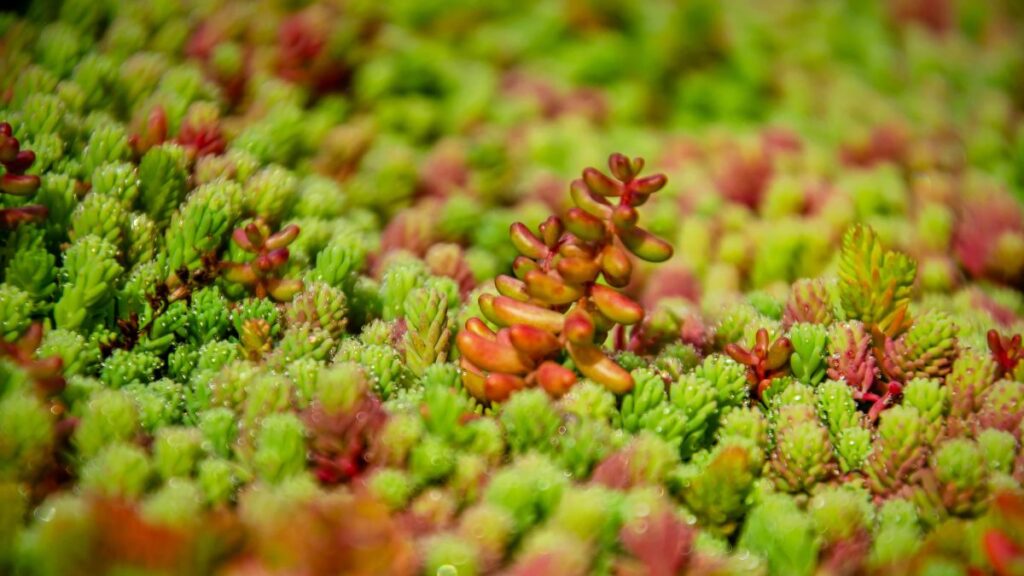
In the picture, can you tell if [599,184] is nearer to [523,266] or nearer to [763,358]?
[523,266]

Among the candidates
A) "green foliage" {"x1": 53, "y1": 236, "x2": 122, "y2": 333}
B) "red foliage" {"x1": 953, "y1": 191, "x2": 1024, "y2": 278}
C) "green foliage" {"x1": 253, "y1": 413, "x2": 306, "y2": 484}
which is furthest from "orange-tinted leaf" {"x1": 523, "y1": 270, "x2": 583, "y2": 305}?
"red foliage" {"x1": 953, "y1": 191, "x2": 1024, "y2": 278}

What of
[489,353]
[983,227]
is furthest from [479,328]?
[983,227]

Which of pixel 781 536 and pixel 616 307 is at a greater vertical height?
pixel 616 307

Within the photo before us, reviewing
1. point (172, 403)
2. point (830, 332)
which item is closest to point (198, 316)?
point (172, 403)

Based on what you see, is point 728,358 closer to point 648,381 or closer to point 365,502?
point 648,381

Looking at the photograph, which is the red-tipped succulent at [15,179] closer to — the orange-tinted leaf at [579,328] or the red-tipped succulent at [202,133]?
the red-tipped succulent at [202,133]

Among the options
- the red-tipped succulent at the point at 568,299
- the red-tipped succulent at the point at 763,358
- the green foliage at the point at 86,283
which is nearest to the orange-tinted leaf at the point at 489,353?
the red-tipped succulent at the point at 568,299
